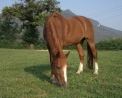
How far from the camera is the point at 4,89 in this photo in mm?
4898

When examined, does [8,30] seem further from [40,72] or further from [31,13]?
[40,72]

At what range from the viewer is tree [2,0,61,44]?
38850mm

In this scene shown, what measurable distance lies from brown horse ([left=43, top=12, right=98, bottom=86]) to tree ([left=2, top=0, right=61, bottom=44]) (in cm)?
3133

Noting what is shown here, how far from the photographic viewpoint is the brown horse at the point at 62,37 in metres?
4.98

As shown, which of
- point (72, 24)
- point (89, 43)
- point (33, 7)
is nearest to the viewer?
point (72, 24)

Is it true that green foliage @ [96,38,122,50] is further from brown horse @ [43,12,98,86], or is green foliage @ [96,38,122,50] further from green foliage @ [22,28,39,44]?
brown horse @ [43,12,98,86]

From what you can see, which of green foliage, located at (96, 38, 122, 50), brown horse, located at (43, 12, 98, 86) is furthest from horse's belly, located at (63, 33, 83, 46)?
green foliage, located at (96, 38, 122, 50)

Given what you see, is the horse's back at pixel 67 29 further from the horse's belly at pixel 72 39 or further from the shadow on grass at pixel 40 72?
the shadow on grass at pixel 40 72

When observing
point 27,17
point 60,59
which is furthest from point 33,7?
point 60,59

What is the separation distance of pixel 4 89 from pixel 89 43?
12.6ft

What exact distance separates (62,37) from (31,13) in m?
35.3

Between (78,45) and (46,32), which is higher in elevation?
(46,32)

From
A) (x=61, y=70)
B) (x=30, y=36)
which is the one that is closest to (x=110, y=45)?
(x=30, y=36)

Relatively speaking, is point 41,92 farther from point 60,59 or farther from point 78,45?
point 78,45
